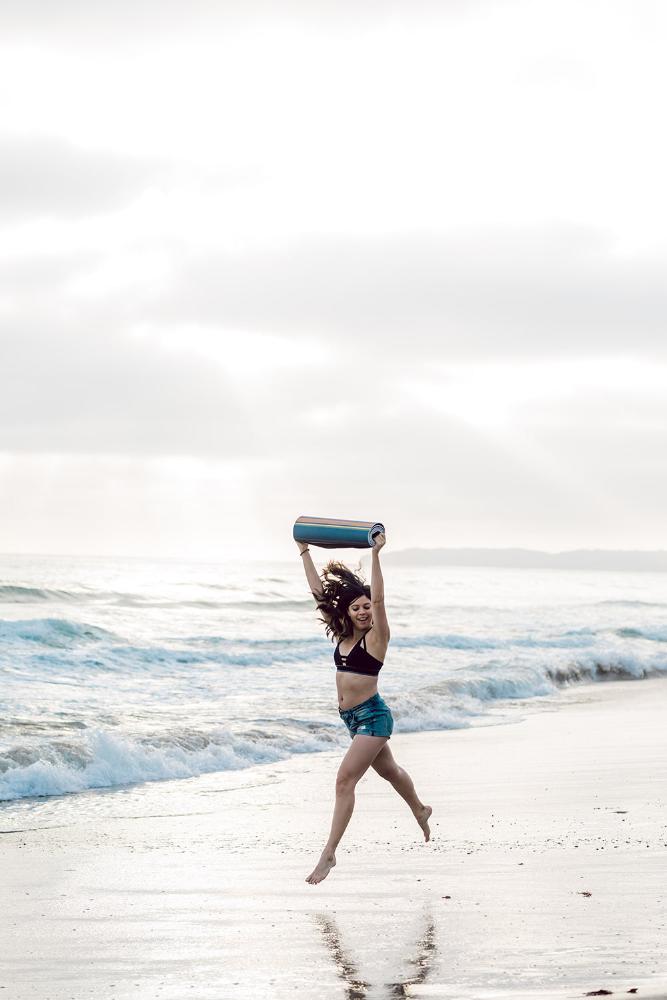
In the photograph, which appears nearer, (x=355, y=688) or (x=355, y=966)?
(x=355, y=966)

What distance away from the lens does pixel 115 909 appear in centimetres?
633

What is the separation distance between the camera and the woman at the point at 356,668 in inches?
264

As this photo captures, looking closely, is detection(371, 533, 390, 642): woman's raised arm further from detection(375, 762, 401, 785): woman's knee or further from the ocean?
the ocean

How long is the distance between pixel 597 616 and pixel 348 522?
141ft

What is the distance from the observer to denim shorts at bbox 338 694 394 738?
6.81 meters

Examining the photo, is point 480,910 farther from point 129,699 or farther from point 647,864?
point 129,699

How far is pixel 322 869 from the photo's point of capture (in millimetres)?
6512

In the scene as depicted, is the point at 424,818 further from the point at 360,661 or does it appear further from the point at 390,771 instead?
the point at 360,661

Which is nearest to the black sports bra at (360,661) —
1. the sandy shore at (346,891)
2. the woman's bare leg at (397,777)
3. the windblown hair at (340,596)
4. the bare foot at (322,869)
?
the windblown hair at (340,596)

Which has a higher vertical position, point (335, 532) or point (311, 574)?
point (335, 532)

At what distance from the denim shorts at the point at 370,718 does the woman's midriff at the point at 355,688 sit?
3cm

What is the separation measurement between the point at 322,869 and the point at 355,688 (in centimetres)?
108

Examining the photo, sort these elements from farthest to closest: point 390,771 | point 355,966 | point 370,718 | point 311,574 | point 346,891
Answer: point 311,574 < point 390,771 < point 370,718 < point 346,891 < point 355,966

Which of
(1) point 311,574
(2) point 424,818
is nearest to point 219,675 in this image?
(2) point 424,818
